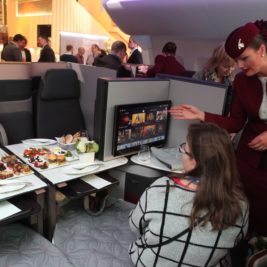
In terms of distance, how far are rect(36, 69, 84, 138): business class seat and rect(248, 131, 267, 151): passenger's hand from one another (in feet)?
4.97

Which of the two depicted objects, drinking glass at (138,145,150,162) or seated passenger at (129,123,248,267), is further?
drinking glass at (138,145,150,162)

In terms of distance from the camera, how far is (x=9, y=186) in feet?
4.53

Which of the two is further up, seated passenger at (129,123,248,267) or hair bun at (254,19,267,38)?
hair bun at (254,19,267,38)

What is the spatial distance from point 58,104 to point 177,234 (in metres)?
1.72

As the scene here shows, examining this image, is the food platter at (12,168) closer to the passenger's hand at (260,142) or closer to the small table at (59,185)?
the small table at (59,185)

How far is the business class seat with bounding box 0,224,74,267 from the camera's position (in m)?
1.34

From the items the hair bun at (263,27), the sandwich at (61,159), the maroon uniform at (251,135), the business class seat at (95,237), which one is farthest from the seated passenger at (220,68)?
the sandwich at (61,159)

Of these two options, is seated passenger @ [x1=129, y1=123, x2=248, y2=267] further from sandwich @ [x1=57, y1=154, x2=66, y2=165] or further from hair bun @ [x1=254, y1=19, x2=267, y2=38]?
sandwich @ [x1=57, y1=154, x2=66, y2=165]

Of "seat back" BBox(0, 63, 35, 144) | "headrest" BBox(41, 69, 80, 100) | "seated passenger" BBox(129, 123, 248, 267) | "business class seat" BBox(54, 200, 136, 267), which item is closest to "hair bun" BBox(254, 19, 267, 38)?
"seated passenger" BBox(129, 123, 248, 267)

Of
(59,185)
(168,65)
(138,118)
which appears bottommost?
(59,185)

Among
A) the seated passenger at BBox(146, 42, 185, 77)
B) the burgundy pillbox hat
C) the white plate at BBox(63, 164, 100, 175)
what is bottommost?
the white plate at BBox(63, 164, 100, 175)

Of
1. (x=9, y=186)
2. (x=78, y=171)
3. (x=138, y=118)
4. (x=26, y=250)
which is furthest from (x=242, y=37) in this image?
(x=26, y=250)

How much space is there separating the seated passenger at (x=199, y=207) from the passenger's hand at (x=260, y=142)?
1.34 ft

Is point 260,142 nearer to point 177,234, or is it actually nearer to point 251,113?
point 251,113
